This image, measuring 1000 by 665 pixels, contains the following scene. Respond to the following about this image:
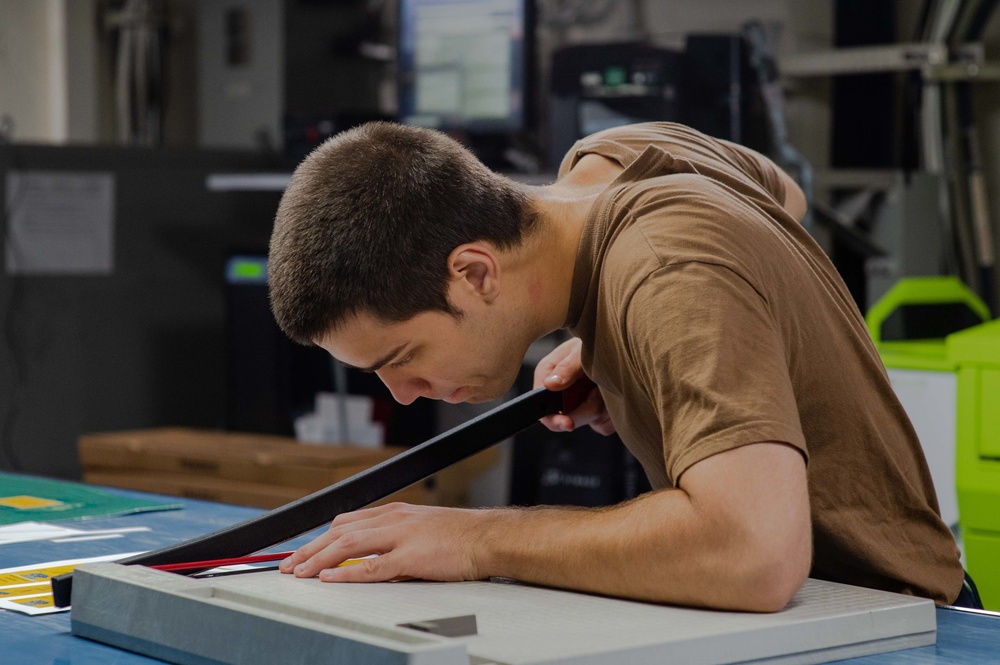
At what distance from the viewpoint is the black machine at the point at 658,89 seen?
268cm

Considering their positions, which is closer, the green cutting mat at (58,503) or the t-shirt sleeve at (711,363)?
the t-shirt sleeve at (711,363)

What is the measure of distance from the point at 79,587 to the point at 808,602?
0.53 m

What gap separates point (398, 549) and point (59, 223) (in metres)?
2.59

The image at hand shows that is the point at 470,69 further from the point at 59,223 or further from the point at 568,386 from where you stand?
the point at 568,386

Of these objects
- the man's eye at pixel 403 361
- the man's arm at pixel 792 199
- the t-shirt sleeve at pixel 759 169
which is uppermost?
the t-shirt sleeve at pixel 759 169

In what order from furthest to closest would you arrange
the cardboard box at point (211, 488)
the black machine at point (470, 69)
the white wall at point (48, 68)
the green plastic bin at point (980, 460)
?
the white wall at point (48, 68), the black machine at point (470, 69), the cardboard box at point (211, 488), the green plastic bin at point (980, 460)

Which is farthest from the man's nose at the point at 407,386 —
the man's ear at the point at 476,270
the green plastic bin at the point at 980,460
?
the green plastic bin at the point at 980,460

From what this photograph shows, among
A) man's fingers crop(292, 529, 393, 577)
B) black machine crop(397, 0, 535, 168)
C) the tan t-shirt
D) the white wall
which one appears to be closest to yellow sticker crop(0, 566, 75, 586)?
man's fingers crop(292, 529, 393, 577)

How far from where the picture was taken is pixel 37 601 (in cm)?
101

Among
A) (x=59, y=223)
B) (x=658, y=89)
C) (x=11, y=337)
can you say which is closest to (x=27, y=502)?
(x=658, y=89)

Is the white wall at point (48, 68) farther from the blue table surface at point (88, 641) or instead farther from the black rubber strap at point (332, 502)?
the black rubber strap at point (332, 502)

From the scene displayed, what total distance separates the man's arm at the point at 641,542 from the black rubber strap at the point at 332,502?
0.19ft

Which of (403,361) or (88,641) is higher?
(403,361)

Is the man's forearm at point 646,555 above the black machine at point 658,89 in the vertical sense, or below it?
below
